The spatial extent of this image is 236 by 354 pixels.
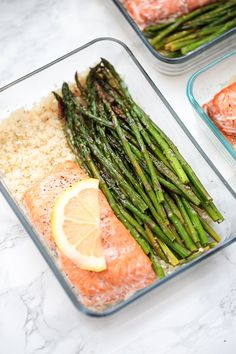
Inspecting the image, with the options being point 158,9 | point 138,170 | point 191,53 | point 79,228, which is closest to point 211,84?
point 191,53

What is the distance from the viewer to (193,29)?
3.35m

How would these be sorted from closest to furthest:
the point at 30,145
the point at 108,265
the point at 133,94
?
the point at 108,265 < the point at 30,145 < the point at 133,94

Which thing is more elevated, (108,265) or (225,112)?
(225,112)

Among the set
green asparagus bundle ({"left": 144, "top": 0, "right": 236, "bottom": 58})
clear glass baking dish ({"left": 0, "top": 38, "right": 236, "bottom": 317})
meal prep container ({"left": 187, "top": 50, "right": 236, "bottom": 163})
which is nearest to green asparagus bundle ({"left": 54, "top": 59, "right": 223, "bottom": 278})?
clear glass baking dish ({"left": 0, "top": 38, "right": 236, "bottom": 317})

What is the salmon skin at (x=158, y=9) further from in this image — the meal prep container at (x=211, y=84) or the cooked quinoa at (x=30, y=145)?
the cooked quinoa at (x=30, y=145)

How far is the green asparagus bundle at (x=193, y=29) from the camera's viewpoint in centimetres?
328

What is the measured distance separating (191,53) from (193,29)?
0.24 metres

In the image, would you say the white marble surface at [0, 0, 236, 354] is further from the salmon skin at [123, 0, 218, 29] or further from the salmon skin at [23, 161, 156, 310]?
the salmon skin at [123, 0, 218, 29]

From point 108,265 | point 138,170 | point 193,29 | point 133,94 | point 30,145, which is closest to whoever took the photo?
point 108,265

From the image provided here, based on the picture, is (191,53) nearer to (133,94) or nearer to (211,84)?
(211,84)

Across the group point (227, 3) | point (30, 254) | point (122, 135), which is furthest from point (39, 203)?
point (227, 3)

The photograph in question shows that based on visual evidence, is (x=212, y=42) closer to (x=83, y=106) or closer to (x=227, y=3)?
(x=227, y=3)

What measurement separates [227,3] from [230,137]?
725 millimetres

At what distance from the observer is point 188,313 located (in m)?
2.79
